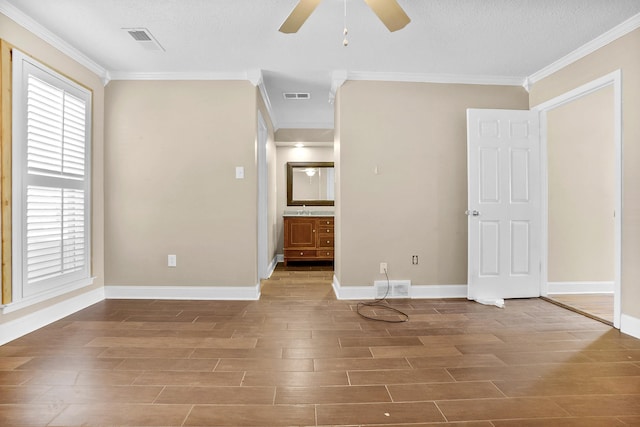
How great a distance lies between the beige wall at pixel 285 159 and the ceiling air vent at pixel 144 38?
123 inches

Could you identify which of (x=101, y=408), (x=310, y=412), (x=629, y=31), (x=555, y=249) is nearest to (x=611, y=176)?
(x=555, y=249)

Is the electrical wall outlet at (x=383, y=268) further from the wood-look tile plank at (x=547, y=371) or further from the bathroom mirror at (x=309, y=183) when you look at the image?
the bathroom mirror at (x=309, y=183)

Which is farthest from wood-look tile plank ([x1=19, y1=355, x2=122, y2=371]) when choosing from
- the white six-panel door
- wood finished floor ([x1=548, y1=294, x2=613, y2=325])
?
wood finished floor ([x1=548, y1=294, x2=613, y2=325])

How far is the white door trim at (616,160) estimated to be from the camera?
256cm

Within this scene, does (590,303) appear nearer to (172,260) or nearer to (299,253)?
(299,253)

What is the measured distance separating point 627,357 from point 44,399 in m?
3.35

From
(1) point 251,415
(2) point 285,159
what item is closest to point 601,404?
(1) point 251,415

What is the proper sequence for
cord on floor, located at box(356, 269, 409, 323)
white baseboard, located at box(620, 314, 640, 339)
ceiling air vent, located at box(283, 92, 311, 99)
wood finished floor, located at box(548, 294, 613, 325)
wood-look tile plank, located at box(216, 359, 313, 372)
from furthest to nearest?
ceiling air vent, located at box(283, 92, 311, 99) → wood finished floor, located at box(548, 294, 613, 325) → cord on floor, located at box(356, 269, 409, 323) → white baseboard, located at box(620, 314, 640, 339) → wood-look tile plank, located at box(216, 359, 313, 372)

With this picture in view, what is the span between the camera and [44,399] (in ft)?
5.23

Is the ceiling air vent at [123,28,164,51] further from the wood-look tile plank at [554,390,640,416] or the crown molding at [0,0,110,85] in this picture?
the wood-look tile plank at [554,390,640,416]

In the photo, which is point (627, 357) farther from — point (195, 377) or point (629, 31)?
point (195, 377)

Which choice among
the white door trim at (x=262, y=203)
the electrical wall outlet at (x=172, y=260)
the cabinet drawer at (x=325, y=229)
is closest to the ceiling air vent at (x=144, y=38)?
the white door trim at (x=262, y=203)

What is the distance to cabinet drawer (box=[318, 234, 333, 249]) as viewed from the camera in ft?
17.6

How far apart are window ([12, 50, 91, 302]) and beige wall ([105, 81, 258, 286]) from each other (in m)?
0.43
